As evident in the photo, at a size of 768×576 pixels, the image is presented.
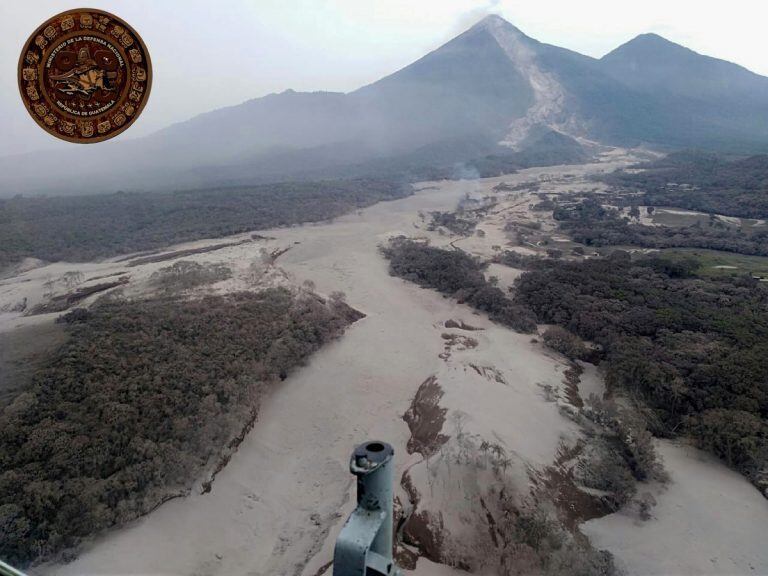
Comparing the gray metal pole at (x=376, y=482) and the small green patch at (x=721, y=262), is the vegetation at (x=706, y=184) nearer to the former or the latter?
the small green patch at (x=721, y=262)

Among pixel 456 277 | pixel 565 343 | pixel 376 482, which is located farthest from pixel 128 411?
pixel 456 277

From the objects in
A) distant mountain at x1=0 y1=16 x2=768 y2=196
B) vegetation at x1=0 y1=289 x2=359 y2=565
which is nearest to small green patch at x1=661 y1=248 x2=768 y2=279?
vegetation at x1=0 y1=289 x2=359 y2=565

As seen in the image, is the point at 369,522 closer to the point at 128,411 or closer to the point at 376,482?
the point at 376,482

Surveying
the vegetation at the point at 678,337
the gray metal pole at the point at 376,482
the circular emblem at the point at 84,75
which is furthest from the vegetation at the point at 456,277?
the gray metal pole at the point at 376,482

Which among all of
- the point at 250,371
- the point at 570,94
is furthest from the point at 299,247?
the point at 570,94

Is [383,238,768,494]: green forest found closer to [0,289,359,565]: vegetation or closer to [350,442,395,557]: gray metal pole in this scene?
[0,289,359,565]: vegetation

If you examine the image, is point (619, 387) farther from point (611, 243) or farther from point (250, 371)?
point (611, 243)
